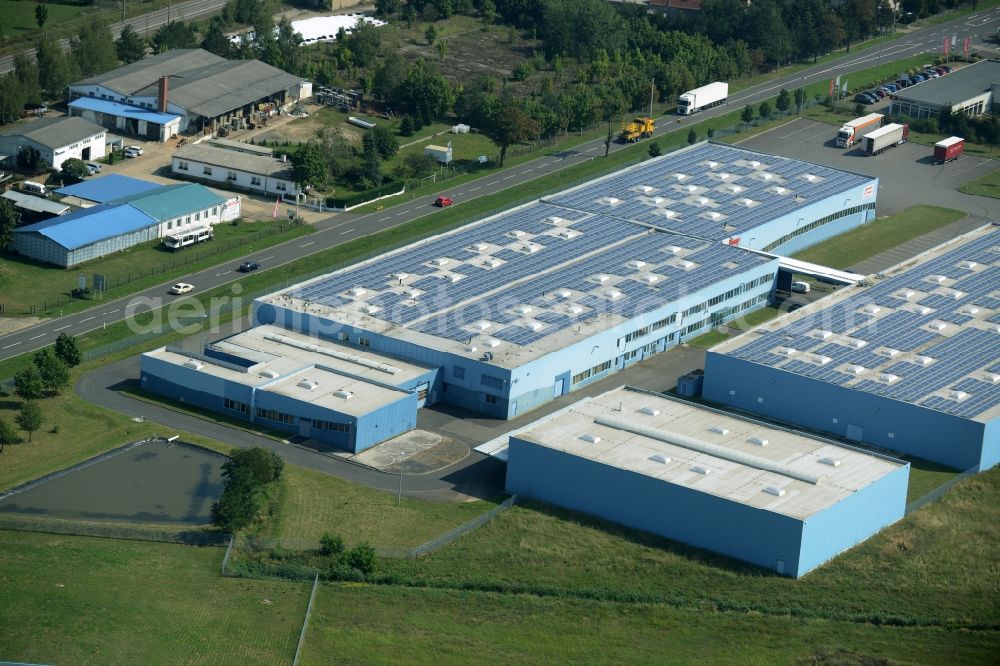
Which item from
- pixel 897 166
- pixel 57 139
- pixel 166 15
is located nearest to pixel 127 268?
pixel 57 139

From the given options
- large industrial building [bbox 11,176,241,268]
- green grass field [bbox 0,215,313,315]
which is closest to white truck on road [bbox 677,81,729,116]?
green grass field [bbox 0,215,313,315]

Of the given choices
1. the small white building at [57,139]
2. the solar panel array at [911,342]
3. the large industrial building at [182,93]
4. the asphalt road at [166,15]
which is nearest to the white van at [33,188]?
the small white building at [57,139]

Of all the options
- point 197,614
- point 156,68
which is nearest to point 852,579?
point 197,614

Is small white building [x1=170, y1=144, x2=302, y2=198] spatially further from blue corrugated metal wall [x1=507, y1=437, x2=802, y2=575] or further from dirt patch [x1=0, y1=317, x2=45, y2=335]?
blue corrugated metal wall [x1=507, y1=437, x2=802, y2=575]

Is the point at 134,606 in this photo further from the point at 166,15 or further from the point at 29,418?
the point at 166,15

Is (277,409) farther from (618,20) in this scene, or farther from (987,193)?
(618,20)

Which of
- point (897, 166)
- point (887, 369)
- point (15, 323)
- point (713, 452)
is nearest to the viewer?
point (713, 452)
